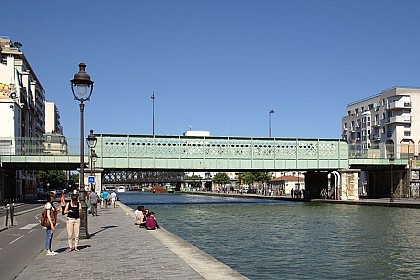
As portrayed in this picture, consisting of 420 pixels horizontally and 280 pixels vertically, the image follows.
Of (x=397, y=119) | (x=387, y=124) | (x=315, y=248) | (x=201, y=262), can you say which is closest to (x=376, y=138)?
(x=387, y=124)

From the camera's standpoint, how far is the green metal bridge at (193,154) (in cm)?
6378

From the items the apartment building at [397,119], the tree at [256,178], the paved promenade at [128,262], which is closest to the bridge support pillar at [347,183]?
the apartment building at [397,119]

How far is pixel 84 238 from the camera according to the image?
22062 mm

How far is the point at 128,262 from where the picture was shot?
49.3ft

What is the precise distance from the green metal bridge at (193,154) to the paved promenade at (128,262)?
141 ft

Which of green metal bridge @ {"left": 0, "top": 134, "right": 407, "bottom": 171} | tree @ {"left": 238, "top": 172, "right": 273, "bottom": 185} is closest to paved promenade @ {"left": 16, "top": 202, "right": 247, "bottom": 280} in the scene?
green metal bridge @ {"left": 0, "top": 134, "right": 407, "bottom": 171}

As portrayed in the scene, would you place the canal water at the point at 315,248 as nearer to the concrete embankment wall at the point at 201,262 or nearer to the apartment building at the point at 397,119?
the concrete embankment wall at the point at 201,262

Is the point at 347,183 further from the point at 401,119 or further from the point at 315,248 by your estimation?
the point at 315,248

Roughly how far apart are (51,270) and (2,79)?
72.1m

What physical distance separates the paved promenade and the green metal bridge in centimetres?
4309

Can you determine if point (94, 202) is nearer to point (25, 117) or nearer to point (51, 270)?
point (51, 270)

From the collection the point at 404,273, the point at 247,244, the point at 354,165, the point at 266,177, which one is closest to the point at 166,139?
the point at 354,165

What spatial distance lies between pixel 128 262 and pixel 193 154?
2040 inches

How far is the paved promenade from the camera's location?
12.9 meters
